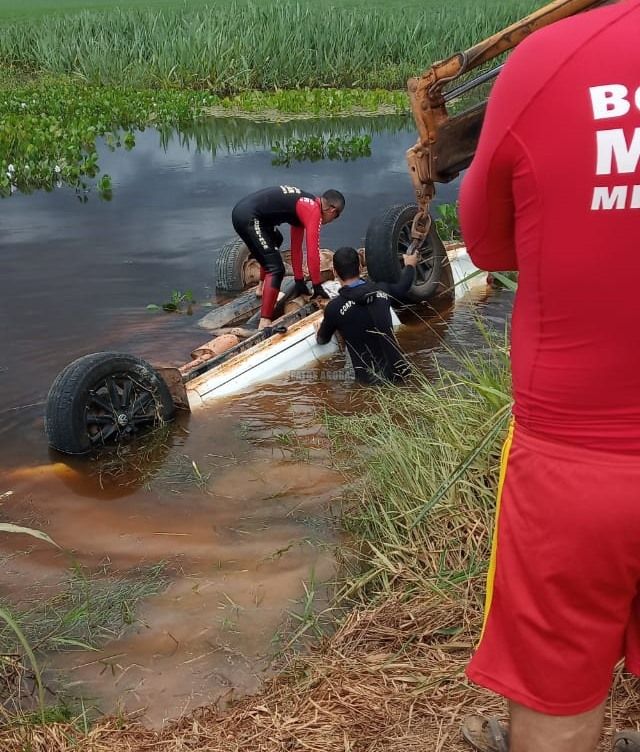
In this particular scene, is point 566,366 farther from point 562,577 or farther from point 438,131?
point 438,131

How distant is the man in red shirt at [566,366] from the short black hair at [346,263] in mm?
4782

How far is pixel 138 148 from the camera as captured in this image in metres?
17.8

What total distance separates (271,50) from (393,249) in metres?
18.2

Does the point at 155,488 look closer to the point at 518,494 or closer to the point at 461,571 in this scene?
the point at 461,571

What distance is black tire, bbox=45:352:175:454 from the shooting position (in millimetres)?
5707

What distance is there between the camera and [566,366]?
159 cm

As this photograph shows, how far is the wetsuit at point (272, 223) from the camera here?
27.0 ft

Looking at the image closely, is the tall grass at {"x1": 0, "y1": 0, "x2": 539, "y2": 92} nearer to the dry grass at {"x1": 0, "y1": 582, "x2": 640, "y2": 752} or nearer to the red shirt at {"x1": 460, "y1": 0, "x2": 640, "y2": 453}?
the dry grass at {"x1": 0, "y1": 582, "x2": 640, "y2": 752}

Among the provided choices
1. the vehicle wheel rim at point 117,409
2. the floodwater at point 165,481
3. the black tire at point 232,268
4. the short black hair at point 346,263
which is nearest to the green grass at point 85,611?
the floodwater at point 165,481

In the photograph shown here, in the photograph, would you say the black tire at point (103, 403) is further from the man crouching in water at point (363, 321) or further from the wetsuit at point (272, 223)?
the wetsuit at point (272, 223)

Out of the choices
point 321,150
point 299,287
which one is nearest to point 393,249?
point 299,287

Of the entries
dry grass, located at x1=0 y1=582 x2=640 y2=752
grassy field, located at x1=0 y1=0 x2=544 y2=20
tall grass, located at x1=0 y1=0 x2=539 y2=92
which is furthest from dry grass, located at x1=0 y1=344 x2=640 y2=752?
grassy field, located at x1=0 y1=0 x2=544 y2=20

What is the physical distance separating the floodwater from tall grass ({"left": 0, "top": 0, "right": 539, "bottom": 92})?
44.0ft

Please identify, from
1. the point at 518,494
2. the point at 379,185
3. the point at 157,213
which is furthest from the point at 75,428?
the point at 379,185
